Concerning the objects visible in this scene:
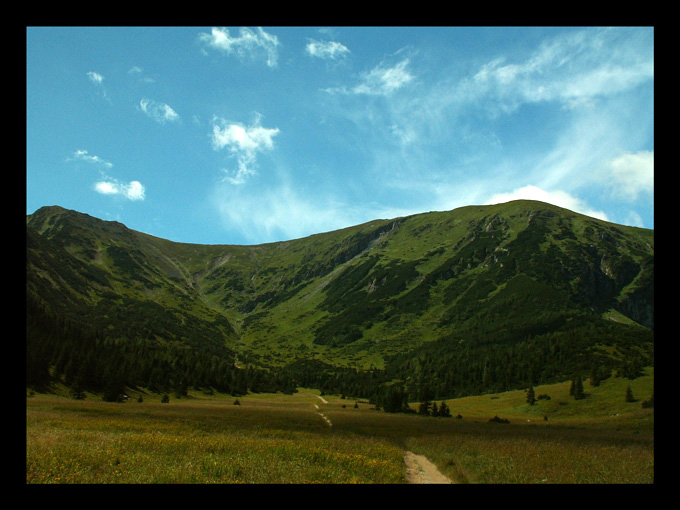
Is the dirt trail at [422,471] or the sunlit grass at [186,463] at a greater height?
the sunlit grass at [186,463]

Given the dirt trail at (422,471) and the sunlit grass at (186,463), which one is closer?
the sunlit grass at (186,463)

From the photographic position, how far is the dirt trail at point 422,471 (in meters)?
21.0

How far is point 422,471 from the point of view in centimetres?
2392

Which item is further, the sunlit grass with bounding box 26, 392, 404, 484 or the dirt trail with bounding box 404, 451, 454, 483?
the dirt trail with bounding box 404, 451, 454, 483

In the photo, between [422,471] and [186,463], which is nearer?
[186,463]

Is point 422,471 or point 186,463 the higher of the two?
point 186,463

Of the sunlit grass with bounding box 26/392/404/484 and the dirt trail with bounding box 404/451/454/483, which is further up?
the sunlit grass with bounding box 26/392/404/484

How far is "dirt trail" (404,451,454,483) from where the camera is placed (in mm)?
20967
